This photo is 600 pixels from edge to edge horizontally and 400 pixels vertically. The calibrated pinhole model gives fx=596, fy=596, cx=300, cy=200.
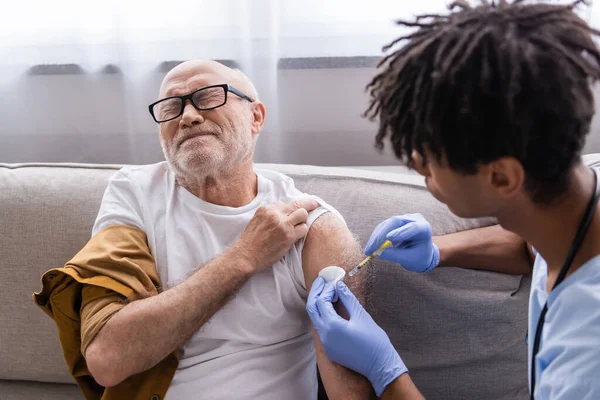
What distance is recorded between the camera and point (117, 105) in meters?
2.12

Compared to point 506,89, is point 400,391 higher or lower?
lower

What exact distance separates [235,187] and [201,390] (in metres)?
0.50

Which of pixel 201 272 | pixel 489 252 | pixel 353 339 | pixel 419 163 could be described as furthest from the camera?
pixel 489 252

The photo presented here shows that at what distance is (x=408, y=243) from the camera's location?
141 centimetres

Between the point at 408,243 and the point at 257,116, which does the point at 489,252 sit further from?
the point at 257,116

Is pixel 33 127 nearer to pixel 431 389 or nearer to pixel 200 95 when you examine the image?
pixel 200 95

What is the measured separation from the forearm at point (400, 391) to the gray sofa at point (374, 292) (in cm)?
28

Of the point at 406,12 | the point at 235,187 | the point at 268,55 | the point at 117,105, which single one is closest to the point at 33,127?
the point at 117,105

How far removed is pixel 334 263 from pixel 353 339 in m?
0.21

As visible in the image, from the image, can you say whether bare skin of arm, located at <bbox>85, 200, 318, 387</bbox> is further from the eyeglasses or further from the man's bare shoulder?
the eyeglasses

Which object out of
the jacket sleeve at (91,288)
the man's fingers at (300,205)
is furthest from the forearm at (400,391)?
the jacket sleeve at (91,288)

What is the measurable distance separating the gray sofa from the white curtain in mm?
353

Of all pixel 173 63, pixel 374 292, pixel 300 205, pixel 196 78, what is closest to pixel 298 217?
pixel 300 205

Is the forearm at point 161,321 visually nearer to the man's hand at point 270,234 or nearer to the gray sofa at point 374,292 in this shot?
the man's hand at point 270,234
